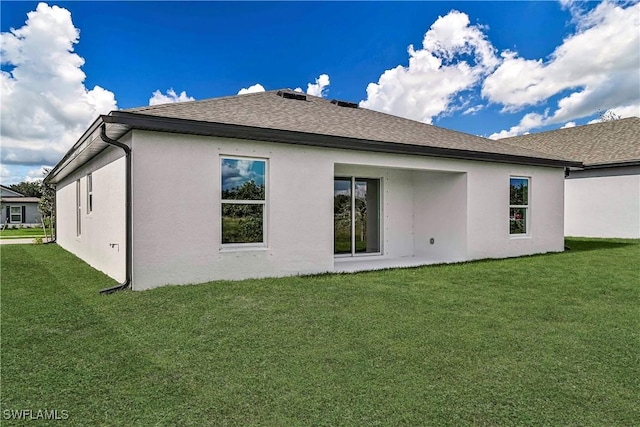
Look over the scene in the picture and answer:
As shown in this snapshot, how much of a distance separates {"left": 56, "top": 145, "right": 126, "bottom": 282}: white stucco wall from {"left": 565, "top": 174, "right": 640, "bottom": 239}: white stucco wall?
18.4m

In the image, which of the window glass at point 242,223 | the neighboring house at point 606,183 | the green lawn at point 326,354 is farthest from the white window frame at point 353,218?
the neighboring house at point 606,183

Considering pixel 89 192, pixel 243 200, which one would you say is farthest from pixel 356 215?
pixel 89 192

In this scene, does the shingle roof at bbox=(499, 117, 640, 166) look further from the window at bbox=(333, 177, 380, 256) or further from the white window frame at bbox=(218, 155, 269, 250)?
the white window frame at bbox=(218, 155, 269, 250)

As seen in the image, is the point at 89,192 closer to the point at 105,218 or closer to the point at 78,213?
the point at 78,213

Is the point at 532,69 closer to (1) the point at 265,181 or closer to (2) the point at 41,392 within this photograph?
(1) the point at 265,181

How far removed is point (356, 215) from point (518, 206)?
4.83m

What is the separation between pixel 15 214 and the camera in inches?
1407

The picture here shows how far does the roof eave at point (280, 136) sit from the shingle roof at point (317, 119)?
0.32 feet

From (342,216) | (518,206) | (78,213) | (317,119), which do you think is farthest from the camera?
(78,213)

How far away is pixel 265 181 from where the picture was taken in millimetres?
7332

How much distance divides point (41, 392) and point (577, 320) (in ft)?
19.0

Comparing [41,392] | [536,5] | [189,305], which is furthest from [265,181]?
[536,5]

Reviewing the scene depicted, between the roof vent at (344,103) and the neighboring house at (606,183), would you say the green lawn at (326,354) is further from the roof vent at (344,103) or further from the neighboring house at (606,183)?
the neighboring house at (606,183)

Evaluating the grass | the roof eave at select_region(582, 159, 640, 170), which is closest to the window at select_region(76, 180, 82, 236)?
the grass
